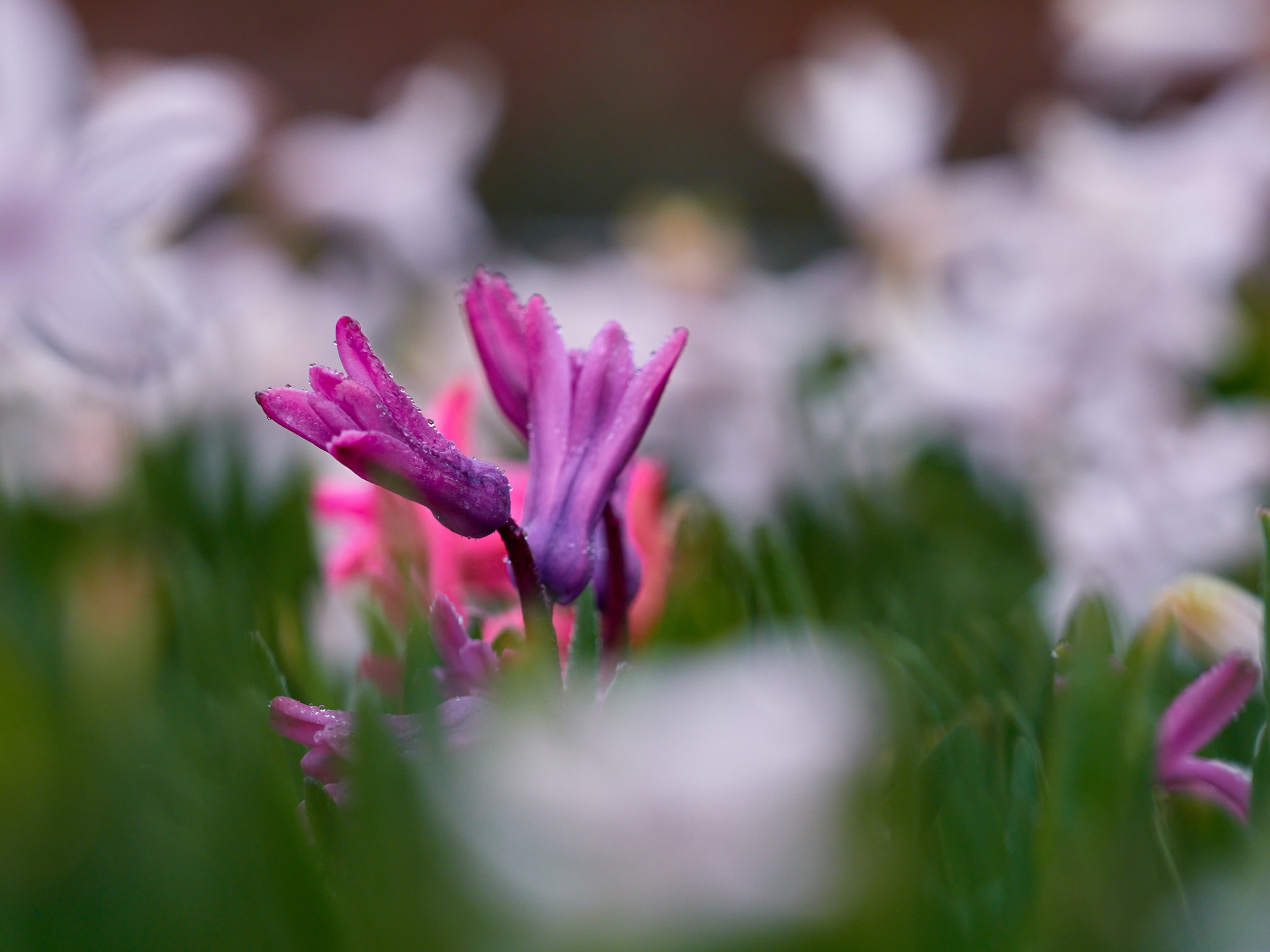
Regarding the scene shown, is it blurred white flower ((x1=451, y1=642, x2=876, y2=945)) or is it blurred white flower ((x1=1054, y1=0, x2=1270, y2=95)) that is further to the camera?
blurred white flower ((x1=1054, y1=0, x2=1270, y2=95))

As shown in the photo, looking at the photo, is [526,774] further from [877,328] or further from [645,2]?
[645,2]

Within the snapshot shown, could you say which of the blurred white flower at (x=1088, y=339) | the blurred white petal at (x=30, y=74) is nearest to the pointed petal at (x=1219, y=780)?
the blurred white flower at (x=1088, y=339)

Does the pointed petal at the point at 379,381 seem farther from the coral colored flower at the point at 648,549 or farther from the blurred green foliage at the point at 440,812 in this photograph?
the coral colored flower at the point at 648,549

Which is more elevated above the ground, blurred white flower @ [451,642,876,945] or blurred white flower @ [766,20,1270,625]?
blurred white flower @ [766,20,1270,625]

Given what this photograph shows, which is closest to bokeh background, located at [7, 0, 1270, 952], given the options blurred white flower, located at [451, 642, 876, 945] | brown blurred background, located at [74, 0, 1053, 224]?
blurred white flower, located at [451, 642, 876, 945]

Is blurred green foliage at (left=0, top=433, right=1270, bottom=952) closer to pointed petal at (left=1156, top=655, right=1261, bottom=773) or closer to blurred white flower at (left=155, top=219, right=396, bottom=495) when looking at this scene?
pointed petal at (left=1156, top=655, right=1261, bottom=773)

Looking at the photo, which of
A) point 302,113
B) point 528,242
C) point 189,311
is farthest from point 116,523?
point 302,113
